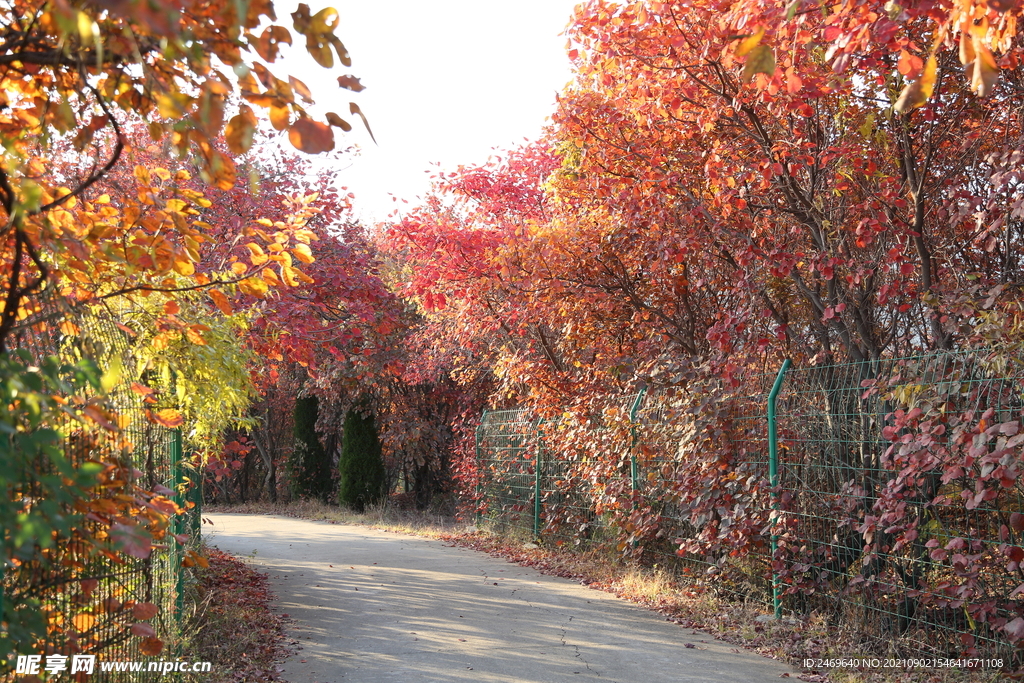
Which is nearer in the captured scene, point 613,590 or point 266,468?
point 613,590

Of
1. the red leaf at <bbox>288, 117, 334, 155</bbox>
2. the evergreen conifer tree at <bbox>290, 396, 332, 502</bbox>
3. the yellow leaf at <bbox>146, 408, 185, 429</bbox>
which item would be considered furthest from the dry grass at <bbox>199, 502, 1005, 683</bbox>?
the evergreen conifer tree at <bbox>290, 396, 332, 502</bbox>

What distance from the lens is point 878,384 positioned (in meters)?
5.87

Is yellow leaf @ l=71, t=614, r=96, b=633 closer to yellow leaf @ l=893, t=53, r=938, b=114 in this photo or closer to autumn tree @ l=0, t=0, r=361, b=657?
autumn tree @ l=0, t=0, r=361, b=657

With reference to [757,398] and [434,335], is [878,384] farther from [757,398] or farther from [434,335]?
[434,335]

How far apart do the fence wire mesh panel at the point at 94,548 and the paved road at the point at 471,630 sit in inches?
70.1

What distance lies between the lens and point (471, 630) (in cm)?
698

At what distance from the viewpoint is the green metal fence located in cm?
508

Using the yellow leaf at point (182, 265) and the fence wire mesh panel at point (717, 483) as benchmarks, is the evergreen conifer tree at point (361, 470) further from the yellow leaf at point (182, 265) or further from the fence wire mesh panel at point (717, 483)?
the yellow leaf at point (182, 265)

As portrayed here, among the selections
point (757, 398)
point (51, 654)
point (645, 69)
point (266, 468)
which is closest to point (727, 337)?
point (757, 398)

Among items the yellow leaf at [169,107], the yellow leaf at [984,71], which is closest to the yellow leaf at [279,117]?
the yellow leaf at [169,107]

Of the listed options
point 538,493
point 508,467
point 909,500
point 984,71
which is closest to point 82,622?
point 984,71

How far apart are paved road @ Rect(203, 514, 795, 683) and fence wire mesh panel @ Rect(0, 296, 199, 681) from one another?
1781mm

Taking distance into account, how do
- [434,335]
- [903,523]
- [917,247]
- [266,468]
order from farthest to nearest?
1. [266,468]
2. [434,335]
3. [917,247]
4. [903,523]

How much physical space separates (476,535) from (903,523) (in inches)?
362
